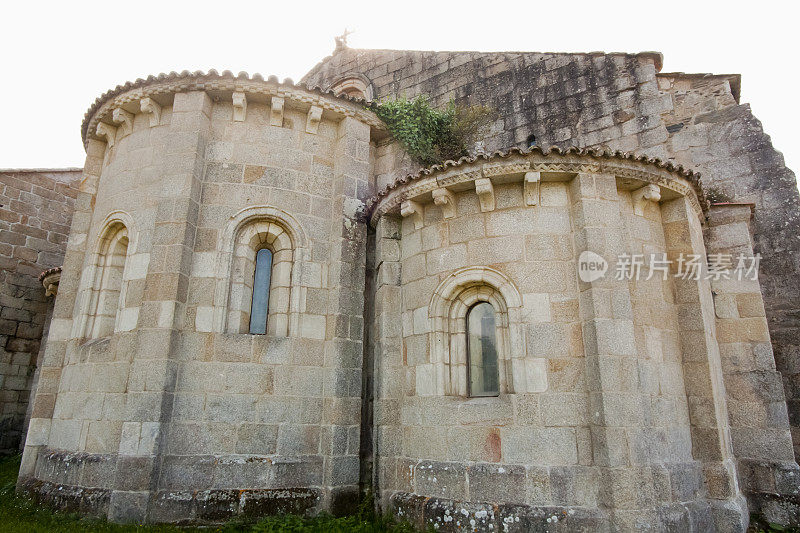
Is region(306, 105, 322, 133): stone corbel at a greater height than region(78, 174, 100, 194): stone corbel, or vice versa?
region(306, 105, 322, 133): stone corbel

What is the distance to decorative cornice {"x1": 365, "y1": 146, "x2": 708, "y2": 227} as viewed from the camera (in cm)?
624

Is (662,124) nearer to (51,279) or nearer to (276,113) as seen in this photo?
(276,113)

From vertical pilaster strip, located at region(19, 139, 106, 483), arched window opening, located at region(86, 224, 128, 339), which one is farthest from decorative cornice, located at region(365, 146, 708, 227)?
vertical pilaster strip, located at region(19, 139, 106, 483)

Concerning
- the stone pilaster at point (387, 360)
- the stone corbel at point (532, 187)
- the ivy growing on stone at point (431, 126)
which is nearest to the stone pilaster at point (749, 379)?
the stone corbel at point (532, 187)

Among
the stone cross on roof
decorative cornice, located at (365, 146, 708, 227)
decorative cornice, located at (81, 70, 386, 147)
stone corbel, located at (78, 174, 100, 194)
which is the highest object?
the stone cross on roof

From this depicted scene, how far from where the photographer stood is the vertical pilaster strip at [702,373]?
600cm

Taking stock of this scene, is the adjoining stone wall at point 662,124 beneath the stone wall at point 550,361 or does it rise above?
above

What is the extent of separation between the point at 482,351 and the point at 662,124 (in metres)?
4.93

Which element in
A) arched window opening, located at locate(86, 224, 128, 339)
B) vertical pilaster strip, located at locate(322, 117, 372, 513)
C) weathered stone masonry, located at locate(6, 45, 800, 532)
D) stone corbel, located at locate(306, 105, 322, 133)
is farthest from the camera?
stone corbel, located at locate(306, 105, 322, 133)

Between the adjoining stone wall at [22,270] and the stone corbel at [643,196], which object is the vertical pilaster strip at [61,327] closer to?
the adjoining stone wall at [22,270]

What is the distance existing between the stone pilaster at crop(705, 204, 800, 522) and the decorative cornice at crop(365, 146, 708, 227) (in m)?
1.33

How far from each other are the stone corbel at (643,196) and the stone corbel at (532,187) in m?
1.28

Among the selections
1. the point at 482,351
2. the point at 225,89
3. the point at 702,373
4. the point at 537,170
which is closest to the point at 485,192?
the point at 537,170

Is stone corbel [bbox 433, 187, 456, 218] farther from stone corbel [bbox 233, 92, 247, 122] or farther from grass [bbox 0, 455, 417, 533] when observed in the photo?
grass [bbox 0, 455, 417, 533]
